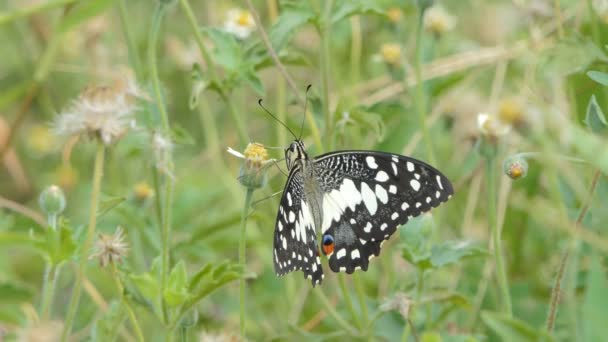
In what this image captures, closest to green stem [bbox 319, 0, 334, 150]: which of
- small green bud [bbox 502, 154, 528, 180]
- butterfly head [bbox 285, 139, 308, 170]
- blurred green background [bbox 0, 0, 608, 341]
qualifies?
blurred green background [bbox 0, 0, 608, 341]

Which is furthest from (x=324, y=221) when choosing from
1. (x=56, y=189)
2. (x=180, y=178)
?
(x=180, y=178)

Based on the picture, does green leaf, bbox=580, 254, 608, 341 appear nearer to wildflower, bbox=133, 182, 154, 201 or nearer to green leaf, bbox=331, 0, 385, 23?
green leaf, bbox=331, 0, 385, 23

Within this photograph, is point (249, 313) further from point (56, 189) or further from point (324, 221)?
point (56, 189)

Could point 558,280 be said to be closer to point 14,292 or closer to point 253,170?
point 253,170

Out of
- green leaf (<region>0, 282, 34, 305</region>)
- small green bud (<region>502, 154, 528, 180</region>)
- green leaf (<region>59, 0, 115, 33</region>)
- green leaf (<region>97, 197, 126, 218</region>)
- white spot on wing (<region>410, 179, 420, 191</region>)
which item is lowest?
small green bud (<region>502, 154, 528, 180</region>)

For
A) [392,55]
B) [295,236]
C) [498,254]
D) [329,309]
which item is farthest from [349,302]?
[392,55]
